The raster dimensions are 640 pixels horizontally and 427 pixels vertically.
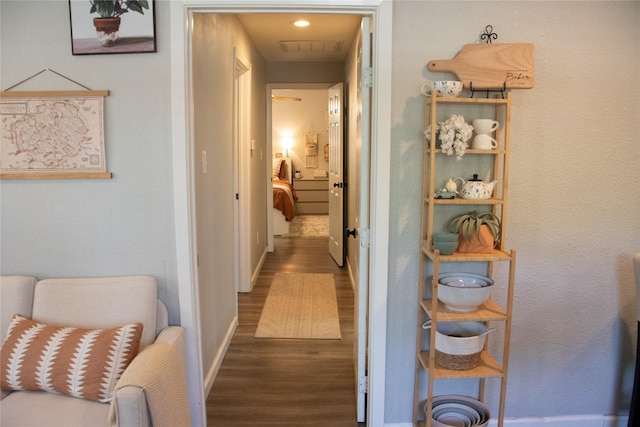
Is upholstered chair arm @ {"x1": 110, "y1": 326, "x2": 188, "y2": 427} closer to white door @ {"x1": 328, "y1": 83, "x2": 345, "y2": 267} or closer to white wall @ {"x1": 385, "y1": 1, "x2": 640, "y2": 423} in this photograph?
white wall @ {"x1": 385, "y1": 1, "x2": 640, "y2": 423}

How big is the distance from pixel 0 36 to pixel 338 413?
2.36m

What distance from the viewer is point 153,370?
5.33 ft

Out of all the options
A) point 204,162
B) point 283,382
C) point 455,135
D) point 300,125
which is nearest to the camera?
point 455,135

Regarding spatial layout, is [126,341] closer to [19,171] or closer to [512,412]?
[19,171]

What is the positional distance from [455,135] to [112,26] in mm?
1478

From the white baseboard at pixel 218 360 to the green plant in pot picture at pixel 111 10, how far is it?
184 cm

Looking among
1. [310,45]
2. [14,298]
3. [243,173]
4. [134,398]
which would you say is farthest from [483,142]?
[310,45]

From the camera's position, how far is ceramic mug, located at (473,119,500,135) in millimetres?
1869

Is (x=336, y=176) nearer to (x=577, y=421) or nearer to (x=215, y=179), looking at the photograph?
(x=215, y=179)

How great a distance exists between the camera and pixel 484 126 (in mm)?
1870

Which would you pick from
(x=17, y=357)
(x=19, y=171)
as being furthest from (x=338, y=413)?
(x=19, y=171)

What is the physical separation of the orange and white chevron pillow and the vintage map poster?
27.6 inches

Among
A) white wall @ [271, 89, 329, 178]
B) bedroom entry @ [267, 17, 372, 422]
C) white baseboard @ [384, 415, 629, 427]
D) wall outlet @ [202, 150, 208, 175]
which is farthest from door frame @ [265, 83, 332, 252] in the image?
white baseboard @ [384, 415, 629, 427]

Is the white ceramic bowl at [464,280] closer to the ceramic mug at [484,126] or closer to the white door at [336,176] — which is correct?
the ceramic mug at [484,126]
